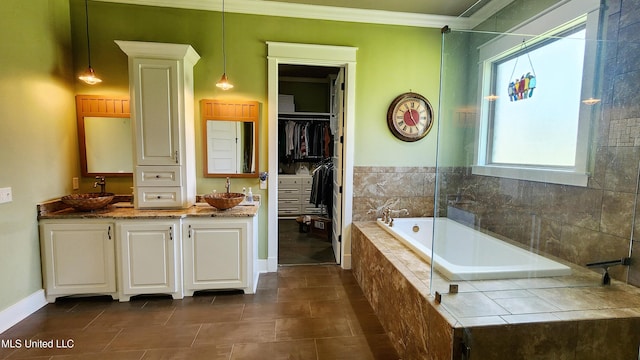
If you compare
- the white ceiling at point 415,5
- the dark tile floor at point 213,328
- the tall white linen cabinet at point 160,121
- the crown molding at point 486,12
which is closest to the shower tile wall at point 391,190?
the dark tile floor at point 213,328

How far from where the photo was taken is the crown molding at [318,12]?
3156 mm

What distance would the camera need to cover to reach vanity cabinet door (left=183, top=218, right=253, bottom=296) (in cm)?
281

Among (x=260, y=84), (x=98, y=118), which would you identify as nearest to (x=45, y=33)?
(x=98, y=118)

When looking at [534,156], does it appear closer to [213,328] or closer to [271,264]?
[271,264]

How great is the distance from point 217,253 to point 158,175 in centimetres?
96

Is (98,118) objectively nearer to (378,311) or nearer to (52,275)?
(52,275)


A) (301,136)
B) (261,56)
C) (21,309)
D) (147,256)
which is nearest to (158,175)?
(147,256)

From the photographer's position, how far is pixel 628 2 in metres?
1.94

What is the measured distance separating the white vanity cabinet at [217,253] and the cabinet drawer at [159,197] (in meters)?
0.30

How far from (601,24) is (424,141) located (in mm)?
1844

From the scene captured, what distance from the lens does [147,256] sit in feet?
8.96

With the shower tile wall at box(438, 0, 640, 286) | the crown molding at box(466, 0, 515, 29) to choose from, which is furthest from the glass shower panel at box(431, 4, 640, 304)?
the crown molding at box(466, 0, 515, 29)

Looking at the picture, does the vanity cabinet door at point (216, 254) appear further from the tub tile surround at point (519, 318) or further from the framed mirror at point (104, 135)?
the tub tile surround at point (519, 318)

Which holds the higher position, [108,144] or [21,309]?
[108,144]
